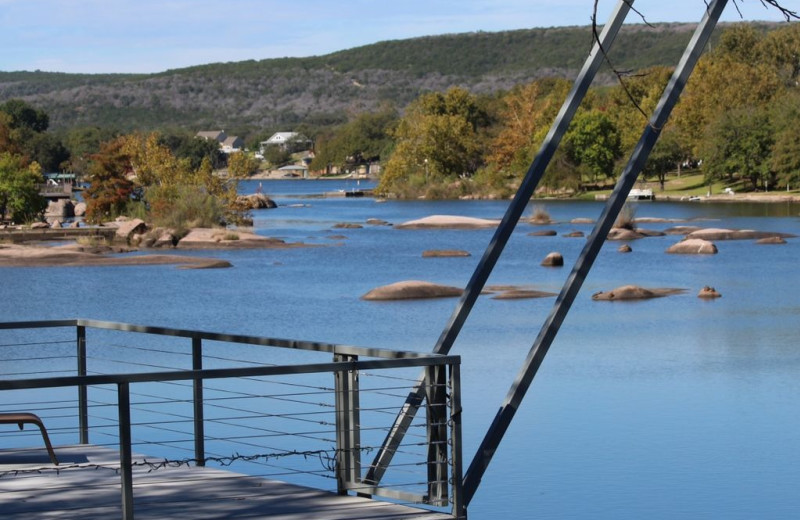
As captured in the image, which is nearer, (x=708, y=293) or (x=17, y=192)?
(x=708, y=293)

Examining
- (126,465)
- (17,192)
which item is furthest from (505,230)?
(17,192)

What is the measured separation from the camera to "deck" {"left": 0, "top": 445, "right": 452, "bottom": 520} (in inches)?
299

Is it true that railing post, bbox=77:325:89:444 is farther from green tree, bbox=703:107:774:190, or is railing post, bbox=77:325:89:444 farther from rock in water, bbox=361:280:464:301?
green tree, bbox=703:107:774:190

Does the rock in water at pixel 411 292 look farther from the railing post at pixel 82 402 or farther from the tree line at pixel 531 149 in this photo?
the tree line at pixel 531 149

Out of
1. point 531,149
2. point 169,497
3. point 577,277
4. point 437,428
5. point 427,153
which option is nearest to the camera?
point 169,497

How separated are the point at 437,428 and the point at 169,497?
1.65 meters

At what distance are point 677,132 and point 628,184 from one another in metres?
94.6

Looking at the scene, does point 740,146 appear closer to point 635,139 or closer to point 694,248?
point 635,139

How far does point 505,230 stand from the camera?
929 cm

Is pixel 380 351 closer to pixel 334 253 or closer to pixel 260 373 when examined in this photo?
pixel 260 373

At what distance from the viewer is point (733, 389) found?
20.1 metres

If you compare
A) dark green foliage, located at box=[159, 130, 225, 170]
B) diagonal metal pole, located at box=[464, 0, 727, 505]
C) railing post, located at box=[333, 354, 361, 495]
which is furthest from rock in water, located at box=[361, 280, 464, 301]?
dark green foliage, located at box=[159, 130, 225, 170]

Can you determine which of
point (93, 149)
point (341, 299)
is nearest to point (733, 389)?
point (341, 299)

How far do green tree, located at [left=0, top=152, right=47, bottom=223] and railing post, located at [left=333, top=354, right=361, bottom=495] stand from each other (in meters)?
56.7
